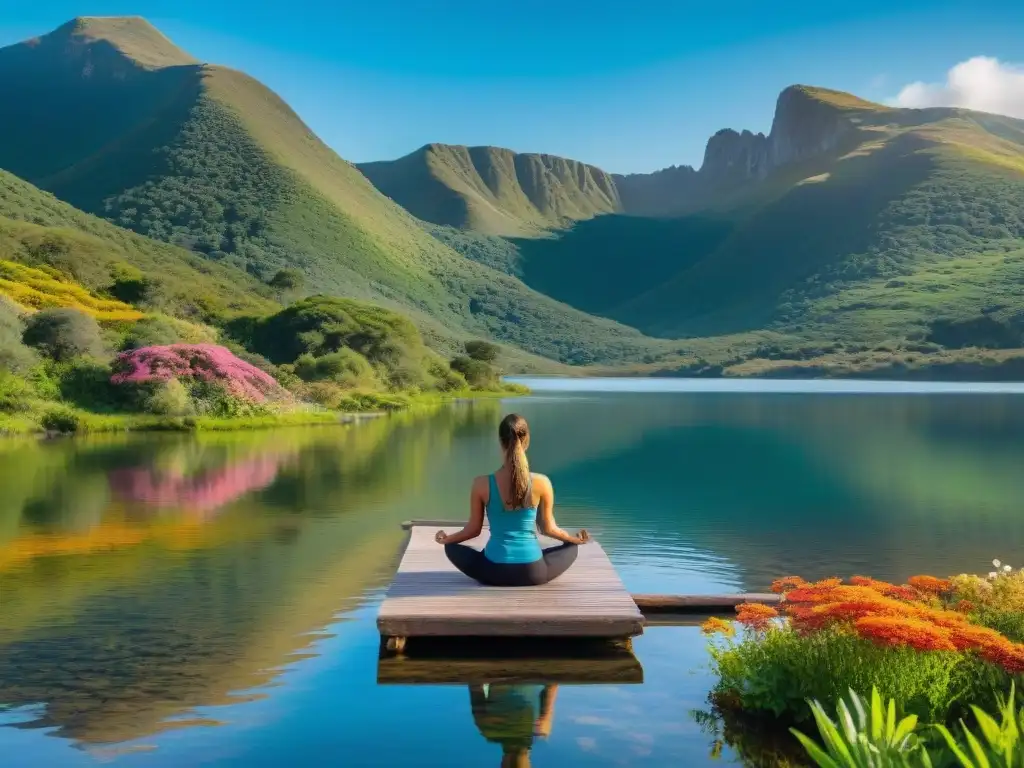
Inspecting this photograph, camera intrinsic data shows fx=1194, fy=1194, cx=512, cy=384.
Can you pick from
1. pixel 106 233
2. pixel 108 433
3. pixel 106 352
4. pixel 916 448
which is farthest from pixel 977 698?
pixel 106 233

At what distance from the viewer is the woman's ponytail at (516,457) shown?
1071 centimetres

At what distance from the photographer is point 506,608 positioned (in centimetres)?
1040

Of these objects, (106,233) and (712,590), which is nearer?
(712,590)

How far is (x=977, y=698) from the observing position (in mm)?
8352

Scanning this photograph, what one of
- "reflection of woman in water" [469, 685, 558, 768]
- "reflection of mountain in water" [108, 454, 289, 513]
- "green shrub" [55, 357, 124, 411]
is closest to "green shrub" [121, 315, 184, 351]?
"green shrub" [55, 357, 124, 411]

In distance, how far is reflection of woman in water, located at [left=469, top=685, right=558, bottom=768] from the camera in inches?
324

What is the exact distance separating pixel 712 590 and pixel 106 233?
101 metres

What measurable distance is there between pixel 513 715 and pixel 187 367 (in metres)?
39.4

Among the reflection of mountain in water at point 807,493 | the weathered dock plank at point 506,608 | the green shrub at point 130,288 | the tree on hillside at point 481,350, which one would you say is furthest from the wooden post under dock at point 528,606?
the tree on hillside at point 481,350

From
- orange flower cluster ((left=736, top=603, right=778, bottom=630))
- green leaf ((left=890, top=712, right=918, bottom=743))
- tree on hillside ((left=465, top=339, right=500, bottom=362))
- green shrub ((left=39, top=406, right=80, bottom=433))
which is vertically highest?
green leaf ((left=890, top=712, right=918, bottom=743))

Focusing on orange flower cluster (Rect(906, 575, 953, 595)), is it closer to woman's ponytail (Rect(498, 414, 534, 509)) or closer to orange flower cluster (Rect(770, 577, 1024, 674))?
orange flower cluster (Rect(770, 577, 1024, 674))

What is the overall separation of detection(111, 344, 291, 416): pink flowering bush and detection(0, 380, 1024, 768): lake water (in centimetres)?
550

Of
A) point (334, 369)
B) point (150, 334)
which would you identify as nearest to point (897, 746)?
point (150, 334)

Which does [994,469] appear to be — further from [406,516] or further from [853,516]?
[406,516]
